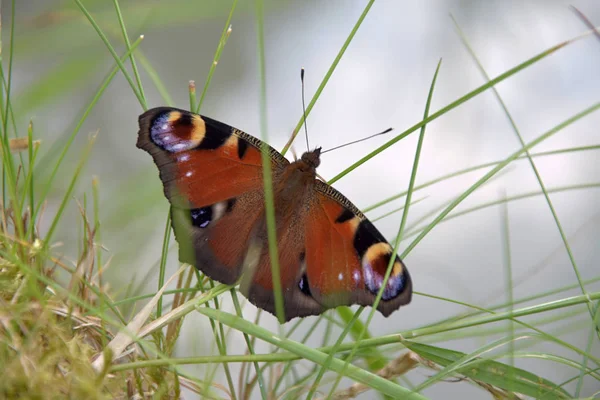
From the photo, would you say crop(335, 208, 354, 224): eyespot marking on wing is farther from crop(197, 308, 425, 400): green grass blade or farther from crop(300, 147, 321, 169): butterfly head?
crop(197, 308, 425, 400): green grass blade

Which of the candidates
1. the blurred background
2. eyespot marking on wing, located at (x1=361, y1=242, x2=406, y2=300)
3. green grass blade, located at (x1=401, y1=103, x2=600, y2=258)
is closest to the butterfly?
eyespot marking on wing, located at (x1=361, y1=242, x2=406, y2=300)

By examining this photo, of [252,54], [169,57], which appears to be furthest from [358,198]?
[169,57]

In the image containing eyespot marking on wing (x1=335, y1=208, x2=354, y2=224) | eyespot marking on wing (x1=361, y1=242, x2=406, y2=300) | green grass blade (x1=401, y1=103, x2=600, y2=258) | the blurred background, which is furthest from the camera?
the blurred background

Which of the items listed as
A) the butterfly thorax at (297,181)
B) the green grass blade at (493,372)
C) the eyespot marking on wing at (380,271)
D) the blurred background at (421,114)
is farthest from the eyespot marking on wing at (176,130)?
the blurred background at (421,114)

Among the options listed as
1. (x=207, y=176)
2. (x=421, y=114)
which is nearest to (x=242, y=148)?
(x=207, y=176)

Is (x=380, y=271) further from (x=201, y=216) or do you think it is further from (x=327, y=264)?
(x=201, y=216)

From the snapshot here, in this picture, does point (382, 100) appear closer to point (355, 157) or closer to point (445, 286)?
point (355, 157)
